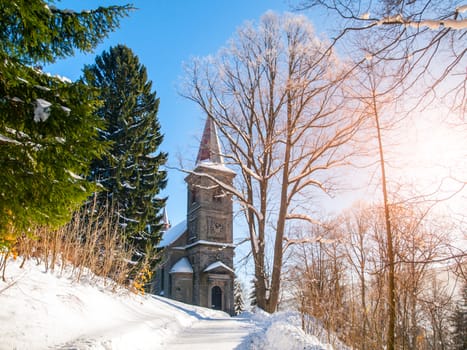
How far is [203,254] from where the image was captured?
27.4 metres

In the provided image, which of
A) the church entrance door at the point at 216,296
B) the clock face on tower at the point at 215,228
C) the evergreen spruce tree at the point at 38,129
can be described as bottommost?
the church entrance door at the point at 216,296

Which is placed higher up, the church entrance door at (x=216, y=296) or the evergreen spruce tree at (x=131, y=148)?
the evergreen spruce tree at (x=131, y=148)

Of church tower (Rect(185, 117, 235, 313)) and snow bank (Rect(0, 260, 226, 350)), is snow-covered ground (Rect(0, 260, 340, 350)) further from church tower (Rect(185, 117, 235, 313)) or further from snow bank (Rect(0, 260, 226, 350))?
church tower (Rect(185, 117, 235, 313))

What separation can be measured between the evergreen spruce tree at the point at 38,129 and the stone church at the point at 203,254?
69.9 feet

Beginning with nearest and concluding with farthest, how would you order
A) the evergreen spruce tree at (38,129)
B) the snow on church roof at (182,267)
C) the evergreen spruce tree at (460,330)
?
the evergreen spruce tree at (38,129) < the evergreen spruce tree at (460,330) < the snow on church roof at (182,267)

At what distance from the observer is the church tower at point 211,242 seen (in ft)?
86.9

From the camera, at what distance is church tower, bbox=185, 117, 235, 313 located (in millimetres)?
26484

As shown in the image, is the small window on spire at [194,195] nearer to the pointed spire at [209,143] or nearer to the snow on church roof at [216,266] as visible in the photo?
the pointed spire at [209,143]

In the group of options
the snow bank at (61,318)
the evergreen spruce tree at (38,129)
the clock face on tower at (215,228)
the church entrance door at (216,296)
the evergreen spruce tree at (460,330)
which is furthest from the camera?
the clock face on tower at (215,228)

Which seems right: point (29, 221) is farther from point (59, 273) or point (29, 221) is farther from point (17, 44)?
point (59, 273)

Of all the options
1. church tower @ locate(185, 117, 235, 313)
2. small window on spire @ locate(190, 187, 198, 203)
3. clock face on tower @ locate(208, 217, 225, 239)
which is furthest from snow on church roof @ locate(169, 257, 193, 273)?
small window on spire @ locate(190, 187, 198, 203)

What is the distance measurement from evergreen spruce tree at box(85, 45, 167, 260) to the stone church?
700 centimetres

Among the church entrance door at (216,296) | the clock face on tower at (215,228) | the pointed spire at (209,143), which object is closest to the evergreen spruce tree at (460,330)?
the pointed spire at (209,143)

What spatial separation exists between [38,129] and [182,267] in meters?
26.3
